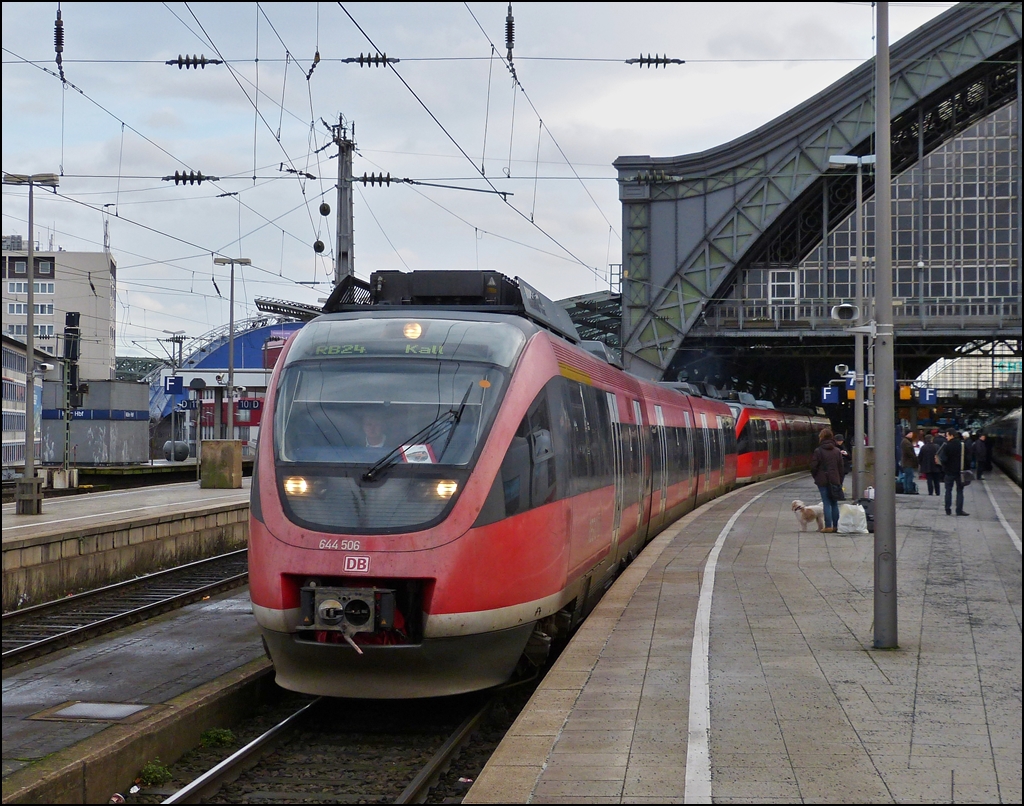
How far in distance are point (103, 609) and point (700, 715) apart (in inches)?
411

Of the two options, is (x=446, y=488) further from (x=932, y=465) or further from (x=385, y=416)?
(x=932, y=465)

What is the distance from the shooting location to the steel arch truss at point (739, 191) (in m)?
46.6

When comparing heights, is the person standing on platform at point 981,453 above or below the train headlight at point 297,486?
above

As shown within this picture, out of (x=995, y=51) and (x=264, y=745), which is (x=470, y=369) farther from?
(x=995, y=51)

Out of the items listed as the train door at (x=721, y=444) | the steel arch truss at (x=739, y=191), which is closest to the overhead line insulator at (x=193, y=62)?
the train door at (x=721, y=444)

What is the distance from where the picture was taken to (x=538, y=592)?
28.9 feet

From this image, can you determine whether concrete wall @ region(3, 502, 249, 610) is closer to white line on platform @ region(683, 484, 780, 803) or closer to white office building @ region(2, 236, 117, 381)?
white line on platform @ region(683, 484, 780, 803)

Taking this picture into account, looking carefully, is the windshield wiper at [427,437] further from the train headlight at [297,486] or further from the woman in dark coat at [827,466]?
the woman in dark coat at [827,466]

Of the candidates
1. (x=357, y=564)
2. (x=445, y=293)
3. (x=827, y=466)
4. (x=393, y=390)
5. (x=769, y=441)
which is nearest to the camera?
(x=357, y=564)

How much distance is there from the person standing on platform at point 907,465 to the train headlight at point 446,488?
Result: 20.2 metres

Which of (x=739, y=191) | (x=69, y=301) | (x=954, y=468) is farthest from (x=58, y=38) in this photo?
(x=69, y=301)

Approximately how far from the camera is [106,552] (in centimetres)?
1773

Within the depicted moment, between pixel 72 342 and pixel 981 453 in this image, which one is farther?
pixel 72 342

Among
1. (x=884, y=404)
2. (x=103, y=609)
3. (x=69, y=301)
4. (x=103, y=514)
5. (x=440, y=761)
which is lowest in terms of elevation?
(x=103, y=609)
